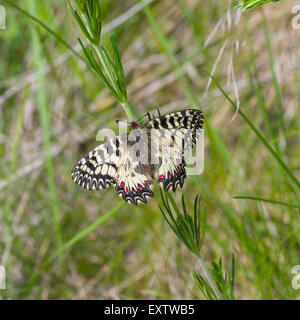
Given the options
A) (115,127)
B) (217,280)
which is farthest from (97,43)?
(115,127)

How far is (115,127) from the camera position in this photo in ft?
9.07

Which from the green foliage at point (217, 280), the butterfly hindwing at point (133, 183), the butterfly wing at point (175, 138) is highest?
the butterfly wing at point (175, 138)

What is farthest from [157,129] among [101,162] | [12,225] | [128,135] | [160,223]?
[12,225]

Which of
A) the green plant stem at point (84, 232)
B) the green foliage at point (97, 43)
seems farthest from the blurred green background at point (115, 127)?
the green foliage at point (97, 43)

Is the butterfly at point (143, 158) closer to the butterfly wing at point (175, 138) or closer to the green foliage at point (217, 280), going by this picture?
the butterfly wing at point (175, 138)

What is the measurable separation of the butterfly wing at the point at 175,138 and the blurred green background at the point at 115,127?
2.18 ft

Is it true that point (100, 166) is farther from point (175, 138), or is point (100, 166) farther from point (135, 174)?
point (175, 138)

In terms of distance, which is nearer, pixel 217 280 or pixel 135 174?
pixel 217 280

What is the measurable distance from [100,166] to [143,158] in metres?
0.23

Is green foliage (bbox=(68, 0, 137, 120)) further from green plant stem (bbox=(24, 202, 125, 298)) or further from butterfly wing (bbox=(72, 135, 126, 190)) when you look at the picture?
green plant stem (bbox=(24, 202, 125, 298))

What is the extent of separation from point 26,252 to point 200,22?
110 inches

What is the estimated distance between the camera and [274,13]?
10.1ft

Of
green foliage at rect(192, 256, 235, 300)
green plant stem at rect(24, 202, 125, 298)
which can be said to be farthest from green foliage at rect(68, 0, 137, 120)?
green foliage at rect(192, 256, 235, 300)

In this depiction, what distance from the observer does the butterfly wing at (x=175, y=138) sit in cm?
157
